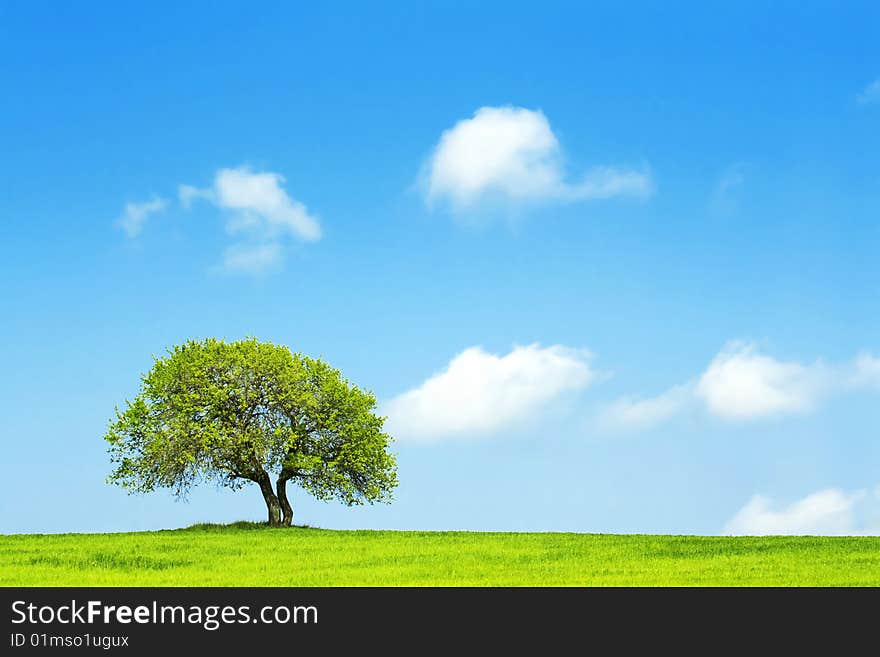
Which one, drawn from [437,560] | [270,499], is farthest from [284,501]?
[437,560]

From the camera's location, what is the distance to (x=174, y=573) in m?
31.5

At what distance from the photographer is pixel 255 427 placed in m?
50.5

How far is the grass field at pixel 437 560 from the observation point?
28.4 metres

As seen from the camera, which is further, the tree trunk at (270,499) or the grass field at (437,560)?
the tree trunk at (270,499)

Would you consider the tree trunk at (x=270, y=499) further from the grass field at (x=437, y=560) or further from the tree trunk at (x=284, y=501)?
the grass field at (x=437, y=560)

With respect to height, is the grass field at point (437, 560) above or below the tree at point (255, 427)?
below

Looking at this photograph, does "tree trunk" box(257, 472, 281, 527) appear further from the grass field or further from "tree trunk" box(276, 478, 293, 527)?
the grass field

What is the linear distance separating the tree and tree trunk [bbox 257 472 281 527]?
0.05 m

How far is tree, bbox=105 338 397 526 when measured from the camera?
4991cm

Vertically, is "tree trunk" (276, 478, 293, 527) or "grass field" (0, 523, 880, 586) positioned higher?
"tree trunk" (276, 478, 293, 527)

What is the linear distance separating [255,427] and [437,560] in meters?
19.8

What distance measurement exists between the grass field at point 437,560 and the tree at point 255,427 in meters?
5.25

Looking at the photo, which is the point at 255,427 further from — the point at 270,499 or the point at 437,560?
the point at 437,560
